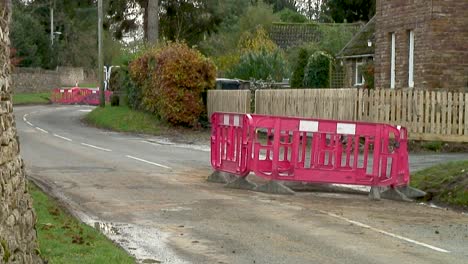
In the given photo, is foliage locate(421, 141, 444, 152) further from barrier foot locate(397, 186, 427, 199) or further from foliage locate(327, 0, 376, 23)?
foliage locate(327, 0, 376, 23)

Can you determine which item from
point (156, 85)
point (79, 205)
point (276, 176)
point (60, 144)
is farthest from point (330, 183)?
point (156, 85)

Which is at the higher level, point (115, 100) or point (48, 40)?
point (48, 40)

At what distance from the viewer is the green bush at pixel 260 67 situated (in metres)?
47.6

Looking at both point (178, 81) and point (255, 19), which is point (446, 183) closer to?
point (178, 81)

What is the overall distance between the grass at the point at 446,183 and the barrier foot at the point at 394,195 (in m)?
0.45

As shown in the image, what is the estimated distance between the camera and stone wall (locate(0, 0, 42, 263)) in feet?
22.4

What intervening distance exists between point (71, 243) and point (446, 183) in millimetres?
8415

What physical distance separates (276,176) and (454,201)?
304 cm

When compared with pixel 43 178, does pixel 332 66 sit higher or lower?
higher

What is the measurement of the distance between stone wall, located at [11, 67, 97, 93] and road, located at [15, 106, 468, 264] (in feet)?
174

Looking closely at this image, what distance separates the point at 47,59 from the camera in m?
86.4

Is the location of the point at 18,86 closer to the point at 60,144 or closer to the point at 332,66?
the point at 332,66

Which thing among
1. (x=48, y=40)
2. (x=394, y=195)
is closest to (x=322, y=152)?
(x=394, y=195)

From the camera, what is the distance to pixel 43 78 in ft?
264
